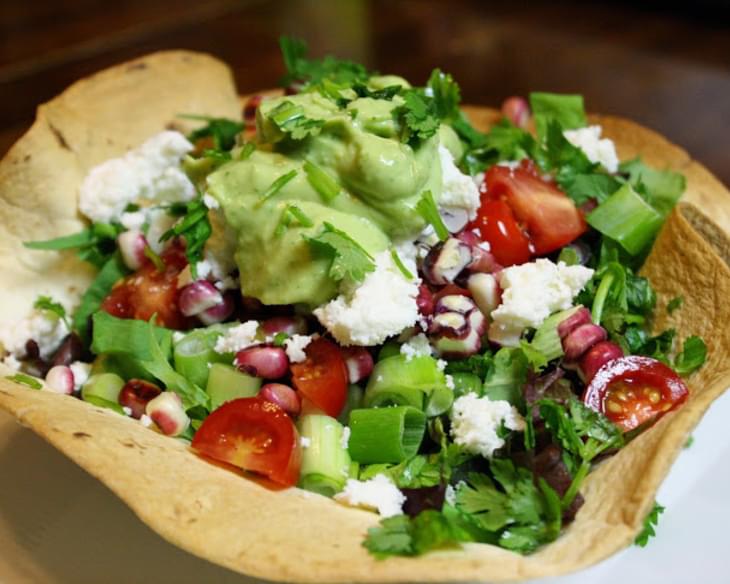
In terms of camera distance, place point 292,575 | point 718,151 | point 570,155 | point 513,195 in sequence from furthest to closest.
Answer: point 718,151
point 570,155
point 513,195
point 292,575

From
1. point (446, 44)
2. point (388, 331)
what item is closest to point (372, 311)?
point (388, 331)

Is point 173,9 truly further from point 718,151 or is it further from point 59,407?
point 59,407

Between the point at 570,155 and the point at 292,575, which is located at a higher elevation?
the point at 570,155

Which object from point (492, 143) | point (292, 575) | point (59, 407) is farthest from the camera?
point (492, 143)

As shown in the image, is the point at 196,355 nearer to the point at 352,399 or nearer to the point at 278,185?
the point at 352,399

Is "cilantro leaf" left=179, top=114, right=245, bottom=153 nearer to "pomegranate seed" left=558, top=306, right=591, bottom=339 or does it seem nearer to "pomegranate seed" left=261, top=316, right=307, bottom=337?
"pomegranate seed" left=261, top=316, right=307, bottom=337


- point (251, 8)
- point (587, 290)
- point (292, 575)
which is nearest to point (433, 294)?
point (587, 290)

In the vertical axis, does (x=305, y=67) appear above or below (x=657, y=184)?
above
